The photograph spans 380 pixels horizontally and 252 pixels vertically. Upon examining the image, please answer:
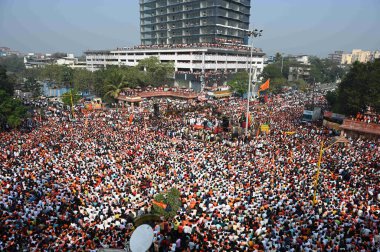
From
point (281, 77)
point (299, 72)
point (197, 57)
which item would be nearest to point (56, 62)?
point (197, 57)

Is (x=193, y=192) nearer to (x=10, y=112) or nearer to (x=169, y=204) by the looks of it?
(x=169, y=204)

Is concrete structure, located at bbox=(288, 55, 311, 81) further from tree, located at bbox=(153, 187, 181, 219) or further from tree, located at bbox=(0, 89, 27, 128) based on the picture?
tree, located at bbox=(153, 187, 181, 219)

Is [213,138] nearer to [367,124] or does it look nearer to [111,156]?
[111,156]

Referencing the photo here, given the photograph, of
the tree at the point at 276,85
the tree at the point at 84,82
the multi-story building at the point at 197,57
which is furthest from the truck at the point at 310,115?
the tree at the point at 84,82

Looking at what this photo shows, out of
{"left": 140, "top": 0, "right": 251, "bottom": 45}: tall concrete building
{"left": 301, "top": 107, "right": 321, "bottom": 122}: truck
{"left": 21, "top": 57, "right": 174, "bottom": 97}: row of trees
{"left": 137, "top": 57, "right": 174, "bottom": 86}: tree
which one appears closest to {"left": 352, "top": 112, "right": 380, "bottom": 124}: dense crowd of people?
{"left": 301, "top": 107, "right": 321, "bottom": 122}: truck

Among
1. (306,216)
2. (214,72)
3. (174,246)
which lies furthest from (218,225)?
(214,72)

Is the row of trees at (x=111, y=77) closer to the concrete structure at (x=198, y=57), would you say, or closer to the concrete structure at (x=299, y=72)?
the concrete structure at (x=198, y=57)

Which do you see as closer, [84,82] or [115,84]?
[115,84]
